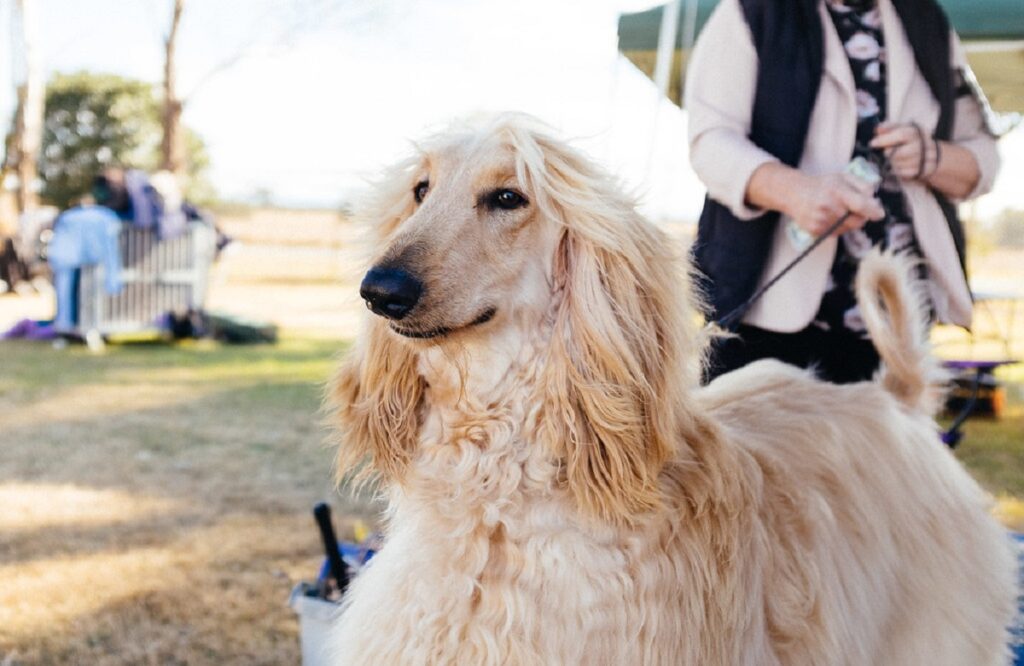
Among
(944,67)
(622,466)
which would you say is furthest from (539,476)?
(944,67)

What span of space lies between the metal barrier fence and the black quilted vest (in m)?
6.33

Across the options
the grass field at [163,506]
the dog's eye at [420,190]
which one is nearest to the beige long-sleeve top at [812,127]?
the dog's eye at [420,190]

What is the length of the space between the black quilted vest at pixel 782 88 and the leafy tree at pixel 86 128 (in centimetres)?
1769

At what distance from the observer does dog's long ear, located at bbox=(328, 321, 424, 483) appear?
1.40 meters

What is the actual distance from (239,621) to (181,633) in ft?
0.50

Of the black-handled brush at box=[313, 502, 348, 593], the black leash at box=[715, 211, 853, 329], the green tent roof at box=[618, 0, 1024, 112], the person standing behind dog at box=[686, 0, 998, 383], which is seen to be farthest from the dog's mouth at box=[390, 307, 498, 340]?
the green tent roof at box=[618, 0, 1024, 112]

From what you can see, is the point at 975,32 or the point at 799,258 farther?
the point at 975,32

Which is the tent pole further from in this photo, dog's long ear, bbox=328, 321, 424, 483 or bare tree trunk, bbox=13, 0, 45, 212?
bare tree trunk, bbox=13, 0, 45, 212

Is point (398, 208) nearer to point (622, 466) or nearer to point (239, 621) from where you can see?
point (622, 466)

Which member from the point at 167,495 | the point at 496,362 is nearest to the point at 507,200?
the point at 496,362

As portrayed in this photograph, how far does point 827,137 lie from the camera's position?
182 cm

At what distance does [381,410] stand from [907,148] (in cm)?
114

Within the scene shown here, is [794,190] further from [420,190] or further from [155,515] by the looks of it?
[155,515]

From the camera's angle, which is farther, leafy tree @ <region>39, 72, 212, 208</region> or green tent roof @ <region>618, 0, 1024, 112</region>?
leafy tree @ <region>39, 72, 212, 208</region>
